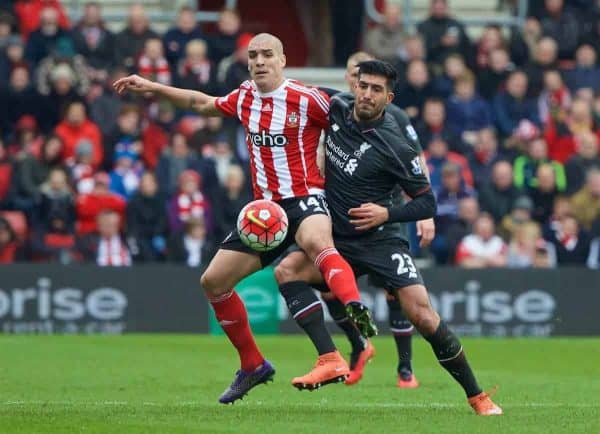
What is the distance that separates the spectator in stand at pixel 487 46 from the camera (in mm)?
22062

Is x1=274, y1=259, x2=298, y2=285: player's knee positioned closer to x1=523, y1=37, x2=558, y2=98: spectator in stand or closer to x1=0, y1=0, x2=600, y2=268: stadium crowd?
x1=0, y1=0, x2=600, y2=268: stadium crowd

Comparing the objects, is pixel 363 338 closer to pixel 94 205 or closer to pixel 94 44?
pixel 94 205

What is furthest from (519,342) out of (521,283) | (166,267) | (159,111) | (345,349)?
(159,111)

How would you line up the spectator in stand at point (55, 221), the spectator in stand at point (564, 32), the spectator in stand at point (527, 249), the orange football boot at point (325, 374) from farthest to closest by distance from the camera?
1. the spectator in stand at point (564, 32)
2. the spectator in stand at point (527, 249)
3. the spectator in stand at point (55, 221)
4. the orange football boot at point (325, 374)

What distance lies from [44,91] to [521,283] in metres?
6.69

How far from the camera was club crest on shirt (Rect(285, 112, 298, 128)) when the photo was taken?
10.3m

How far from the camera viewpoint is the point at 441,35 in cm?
2208

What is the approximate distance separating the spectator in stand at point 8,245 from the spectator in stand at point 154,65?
293 centimetres

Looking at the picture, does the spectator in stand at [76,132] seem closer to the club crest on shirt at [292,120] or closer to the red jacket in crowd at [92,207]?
the red jacket in crowd at [92,207]

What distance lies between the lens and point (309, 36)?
84.2 ft

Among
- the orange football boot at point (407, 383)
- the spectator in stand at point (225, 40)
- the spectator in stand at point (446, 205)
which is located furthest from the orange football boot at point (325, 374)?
the spectator in stand at point (225, 40)

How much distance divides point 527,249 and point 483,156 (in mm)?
1757

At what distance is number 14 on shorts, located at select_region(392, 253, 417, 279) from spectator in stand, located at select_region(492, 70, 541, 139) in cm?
1160

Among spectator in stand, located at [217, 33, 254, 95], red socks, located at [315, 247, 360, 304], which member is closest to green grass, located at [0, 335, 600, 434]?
red socks, located at [315, 247, 360, 304]
